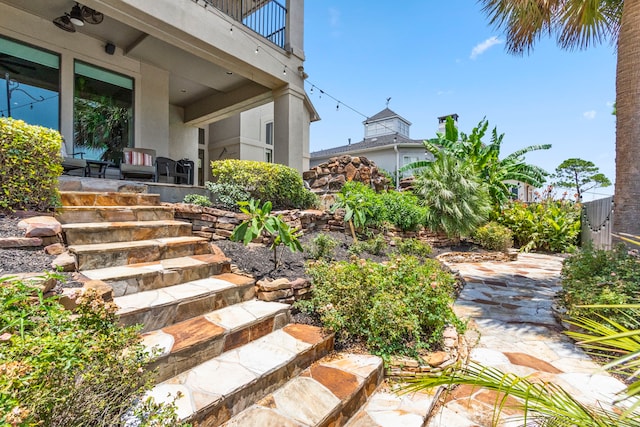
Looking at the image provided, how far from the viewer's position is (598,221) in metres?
8.27

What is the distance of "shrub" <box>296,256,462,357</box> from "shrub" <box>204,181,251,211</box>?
2469 millimetres

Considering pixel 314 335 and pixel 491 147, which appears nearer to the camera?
pixel 314 335

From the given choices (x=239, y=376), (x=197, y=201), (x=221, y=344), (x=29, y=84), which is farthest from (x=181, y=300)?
(x=29, y=84)

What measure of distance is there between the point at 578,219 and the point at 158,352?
1255 centimetres

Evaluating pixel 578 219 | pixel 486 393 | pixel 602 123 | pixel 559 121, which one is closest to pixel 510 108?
pixel 602 123

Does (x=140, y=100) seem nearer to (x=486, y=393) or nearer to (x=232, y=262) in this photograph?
(x=232, y=262)

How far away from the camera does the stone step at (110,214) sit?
3505 millimetres

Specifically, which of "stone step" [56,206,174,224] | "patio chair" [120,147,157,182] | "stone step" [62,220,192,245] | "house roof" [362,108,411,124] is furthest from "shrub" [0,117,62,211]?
"house roof" [362,108,411,124]

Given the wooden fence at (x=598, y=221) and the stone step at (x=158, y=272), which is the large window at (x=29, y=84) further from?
the wooden fence at (x=598, y=221)

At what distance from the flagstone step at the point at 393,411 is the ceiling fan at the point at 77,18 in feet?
25.5

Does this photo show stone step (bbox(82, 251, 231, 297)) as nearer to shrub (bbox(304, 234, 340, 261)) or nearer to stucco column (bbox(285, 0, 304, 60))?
shrub (bbox(304, 234, 340, 261))

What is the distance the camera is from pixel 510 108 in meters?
12.3

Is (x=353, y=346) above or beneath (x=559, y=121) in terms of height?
beneath

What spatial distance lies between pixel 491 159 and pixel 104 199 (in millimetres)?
11209
